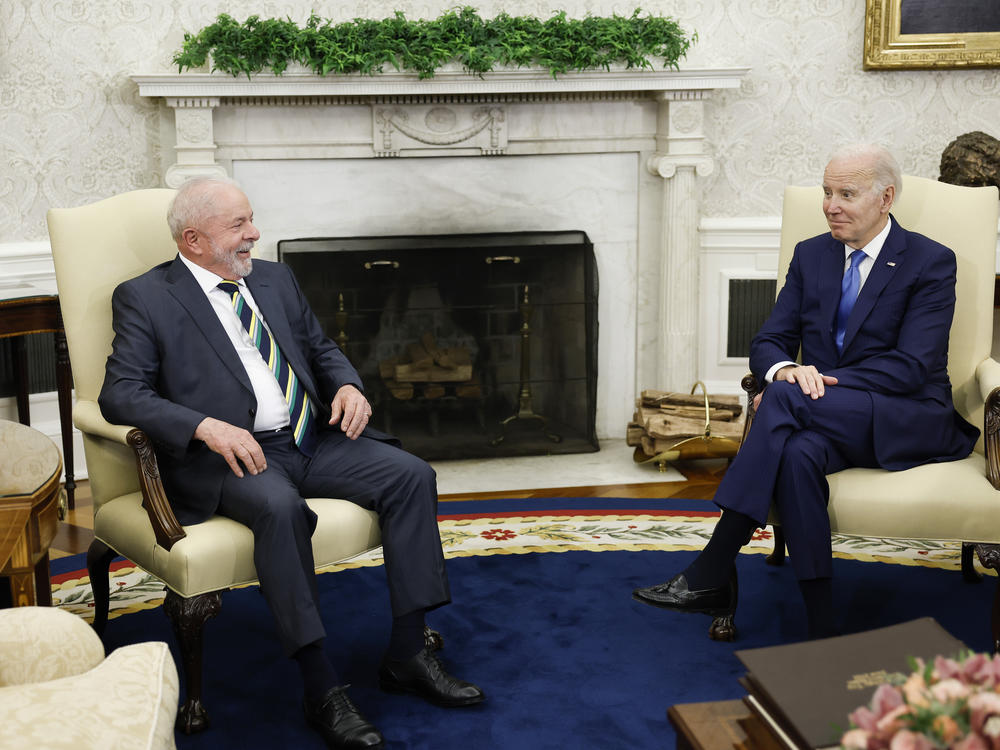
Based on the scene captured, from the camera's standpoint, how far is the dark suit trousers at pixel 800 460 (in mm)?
2611

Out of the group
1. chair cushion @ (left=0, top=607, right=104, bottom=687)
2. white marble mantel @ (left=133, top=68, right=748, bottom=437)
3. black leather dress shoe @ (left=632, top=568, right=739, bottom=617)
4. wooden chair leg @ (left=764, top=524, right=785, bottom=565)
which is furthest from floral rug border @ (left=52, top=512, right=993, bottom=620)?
chair cushion @ (left=0, top=607, right=104, bottom=687)

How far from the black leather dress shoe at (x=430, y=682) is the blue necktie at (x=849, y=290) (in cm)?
137

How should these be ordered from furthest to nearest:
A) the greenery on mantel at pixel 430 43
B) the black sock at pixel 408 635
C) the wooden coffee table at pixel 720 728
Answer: the greenery on mantel at pixel 430 43 < the black sock at pixel 408 635 < the wooden coffee table at pixel 720 728

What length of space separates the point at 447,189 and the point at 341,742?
2.87m

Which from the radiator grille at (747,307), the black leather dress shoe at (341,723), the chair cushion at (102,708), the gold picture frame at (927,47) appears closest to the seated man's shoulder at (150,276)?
the black leather dress shoe at (341,723)

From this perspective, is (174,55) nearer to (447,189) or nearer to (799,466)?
(447,189)

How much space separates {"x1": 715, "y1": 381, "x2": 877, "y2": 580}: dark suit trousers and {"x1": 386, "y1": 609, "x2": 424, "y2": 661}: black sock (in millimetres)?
835

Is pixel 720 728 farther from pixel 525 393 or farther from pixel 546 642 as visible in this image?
pixel 525 393

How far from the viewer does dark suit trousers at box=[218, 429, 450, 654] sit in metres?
2.36

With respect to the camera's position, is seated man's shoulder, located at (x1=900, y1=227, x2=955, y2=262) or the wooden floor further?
the wooden floor

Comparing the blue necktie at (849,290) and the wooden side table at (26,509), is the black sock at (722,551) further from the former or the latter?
the wooden side table at (26,509)

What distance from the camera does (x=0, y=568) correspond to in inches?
81.3

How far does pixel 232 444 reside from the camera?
8.06ft

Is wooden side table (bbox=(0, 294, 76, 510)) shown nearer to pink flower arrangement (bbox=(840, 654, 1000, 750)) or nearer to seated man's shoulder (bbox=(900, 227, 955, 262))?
seated man's shoulder (bbox=(900, 227, 955, 262))
